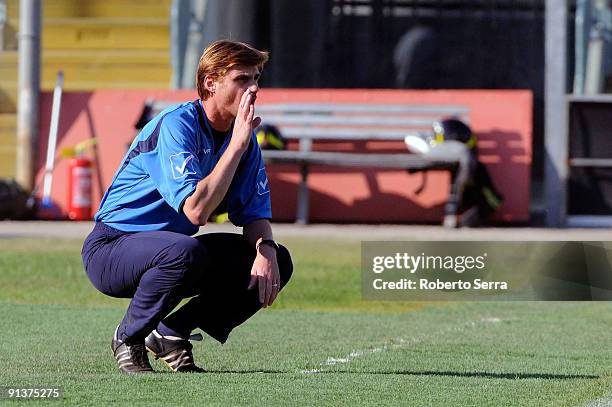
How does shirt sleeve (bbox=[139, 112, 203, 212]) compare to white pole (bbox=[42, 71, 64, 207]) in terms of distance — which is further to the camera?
white pole (bbox=[42, 71, 64, 207])

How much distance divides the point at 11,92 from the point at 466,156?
513cm

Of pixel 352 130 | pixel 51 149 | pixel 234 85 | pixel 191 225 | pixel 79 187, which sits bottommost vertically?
pixel 79 187

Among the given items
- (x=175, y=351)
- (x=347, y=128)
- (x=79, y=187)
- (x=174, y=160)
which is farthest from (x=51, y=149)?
(x=174, y=160)

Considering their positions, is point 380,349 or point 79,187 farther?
point 79,187

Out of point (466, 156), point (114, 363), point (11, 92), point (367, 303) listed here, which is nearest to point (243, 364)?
point (114, 363)

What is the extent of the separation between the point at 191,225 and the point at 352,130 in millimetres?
9260

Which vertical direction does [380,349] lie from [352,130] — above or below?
below

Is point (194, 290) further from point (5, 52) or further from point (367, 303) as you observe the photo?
point (5, 52)

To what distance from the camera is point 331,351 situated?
678 cm

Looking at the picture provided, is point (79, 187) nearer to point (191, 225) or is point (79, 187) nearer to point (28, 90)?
point (28, 90)

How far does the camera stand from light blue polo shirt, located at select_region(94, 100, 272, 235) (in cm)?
526

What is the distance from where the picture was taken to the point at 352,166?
47.8 feet

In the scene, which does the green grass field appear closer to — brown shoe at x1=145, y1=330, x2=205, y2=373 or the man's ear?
brown shoe at x1=145, y1=330, x2=205, y2=373

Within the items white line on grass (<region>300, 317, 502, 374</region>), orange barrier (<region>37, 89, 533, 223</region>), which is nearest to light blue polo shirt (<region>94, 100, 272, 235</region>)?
white line on grass (<region>300, 317, 502, 374</region>)
